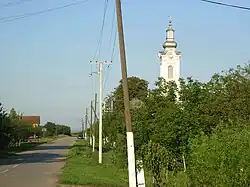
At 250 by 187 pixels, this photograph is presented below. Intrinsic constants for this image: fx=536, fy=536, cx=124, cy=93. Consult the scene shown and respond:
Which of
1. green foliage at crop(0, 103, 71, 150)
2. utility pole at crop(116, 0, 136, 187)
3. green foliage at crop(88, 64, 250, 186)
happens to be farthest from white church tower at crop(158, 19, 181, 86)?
utility pole at crop(116, 0, 136, 187)

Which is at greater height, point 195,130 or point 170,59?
point 170,59

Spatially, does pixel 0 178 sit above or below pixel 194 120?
below

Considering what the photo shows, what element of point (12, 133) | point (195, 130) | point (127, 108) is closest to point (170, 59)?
point (12, 133)

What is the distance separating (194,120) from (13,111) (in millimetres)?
66492

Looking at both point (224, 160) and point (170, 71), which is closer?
point (224, 160)

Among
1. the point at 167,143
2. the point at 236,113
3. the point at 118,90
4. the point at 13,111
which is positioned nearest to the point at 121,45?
the point at 167,143

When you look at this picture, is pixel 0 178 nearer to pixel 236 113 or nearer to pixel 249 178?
pixel 236 113

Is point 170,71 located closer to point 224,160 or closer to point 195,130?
point 195,130

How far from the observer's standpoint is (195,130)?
24219mm

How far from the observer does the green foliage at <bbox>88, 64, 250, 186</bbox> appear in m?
14.4

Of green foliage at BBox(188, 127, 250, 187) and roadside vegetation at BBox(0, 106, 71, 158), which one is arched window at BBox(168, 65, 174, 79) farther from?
green foliage at BBox(188, 127, 250, 187)

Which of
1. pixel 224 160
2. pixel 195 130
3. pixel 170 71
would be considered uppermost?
pixel 170 71

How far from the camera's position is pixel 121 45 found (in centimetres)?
1648

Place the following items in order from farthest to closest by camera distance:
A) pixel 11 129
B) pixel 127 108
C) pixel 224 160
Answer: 1. pixel 11 129
2. pixel 127 108
3. pixel 224 160
